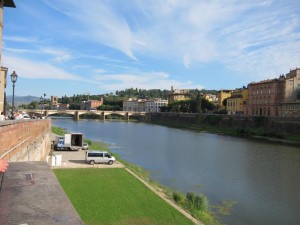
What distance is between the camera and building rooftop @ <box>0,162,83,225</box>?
2383 millimetres

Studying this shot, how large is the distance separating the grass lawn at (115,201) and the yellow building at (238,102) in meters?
79.9

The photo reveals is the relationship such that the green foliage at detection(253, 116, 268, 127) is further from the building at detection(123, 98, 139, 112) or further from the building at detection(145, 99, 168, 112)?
the building at detection(123, 98, 139, 112)

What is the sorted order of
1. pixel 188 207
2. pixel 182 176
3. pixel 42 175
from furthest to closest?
pixel 182 176 < pixel 188 207 < pixel 42 175

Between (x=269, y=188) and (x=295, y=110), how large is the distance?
176ft

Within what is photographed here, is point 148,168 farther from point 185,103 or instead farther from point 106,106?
point 106,106

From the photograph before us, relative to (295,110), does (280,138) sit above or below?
below

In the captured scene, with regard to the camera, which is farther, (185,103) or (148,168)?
(185,103)

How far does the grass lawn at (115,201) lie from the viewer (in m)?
13.0

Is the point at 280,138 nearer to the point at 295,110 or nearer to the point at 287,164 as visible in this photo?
the point at 295,110

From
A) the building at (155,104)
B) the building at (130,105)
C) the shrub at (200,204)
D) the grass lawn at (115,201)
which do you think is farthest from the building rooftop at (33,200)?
the building at (130,105)

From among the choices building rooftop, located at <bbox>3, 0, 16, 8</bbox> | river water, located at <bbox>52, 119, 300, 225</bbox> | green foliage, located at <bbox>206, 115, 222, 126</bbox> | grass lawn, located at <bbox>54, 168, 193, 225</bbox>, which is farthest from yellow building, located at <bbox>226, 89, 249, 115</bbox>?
building rooftop, located at <bbox>3, 0, 16, 8</bbox>

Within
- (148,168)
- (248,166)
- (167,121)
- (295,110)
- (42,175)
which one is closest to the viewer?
(42,175)

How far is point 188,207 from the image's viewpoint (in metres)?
16.0

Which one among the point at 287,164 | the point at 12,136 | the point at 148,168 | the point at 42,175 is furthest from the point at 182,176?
the point at 42,175
